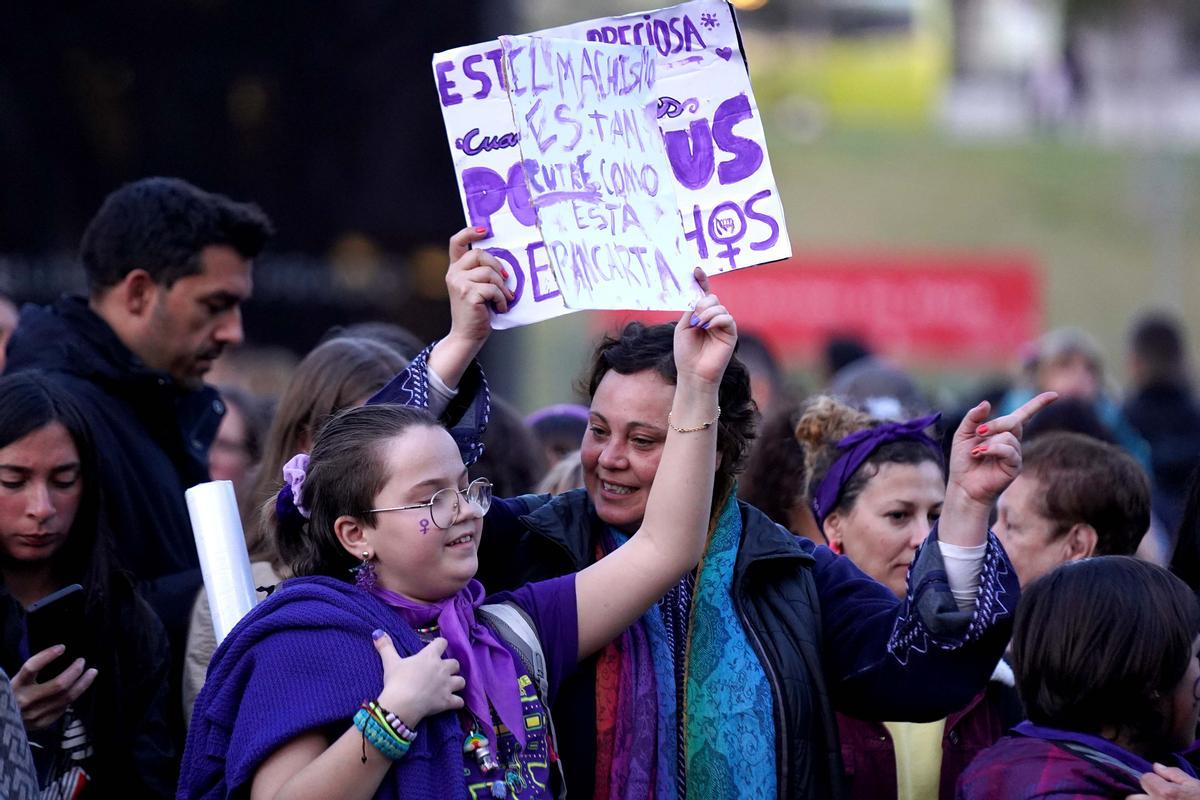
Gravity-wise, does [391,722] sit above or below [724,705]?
above

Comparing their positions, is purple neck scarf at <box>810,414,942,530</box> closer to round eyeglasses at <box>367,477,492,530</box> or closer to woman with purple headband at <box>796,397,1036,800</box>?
woman with purple headband at <box>796,397,1036,800</box>

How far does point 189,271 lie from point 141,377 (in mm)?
325

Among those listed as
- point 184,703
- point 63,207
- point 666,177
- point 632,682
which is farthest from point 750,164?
point 63,207

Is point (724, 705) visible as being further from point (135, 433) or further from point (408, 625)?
point (135, 433)

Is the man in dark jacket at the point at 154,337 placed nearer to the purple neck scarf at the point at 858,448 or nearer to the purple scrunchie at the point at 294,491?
the purple scrunchie at the point at 294,491

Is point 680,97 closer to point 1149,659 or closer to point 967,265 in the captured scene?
point 1149,659

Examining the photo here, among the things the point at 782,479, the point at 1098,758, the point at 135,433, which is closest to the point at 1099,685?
the point at 1098,758

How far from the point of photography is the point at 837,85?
88.1ft

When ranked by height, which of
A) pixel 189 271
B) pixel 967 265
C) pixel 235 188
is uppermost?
pixel 235 188

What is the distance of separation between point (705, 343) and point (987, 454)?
0.48 meters

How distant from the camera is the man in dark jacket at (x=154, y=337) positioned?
3736mm

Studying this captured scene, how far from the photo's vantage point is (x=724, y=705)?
2.56 meters

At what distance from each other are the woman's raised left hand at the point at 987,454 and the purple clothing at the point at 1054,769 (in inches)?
15.2

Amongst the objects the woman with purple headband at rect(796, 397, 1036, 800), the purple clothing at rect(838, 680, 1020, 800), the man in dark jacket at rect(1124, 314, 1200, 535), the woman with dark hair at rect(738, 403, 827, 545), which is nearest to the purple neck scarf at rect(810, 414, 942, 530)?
the woman with purple headband at rect(796, 397, 1036, 800)
